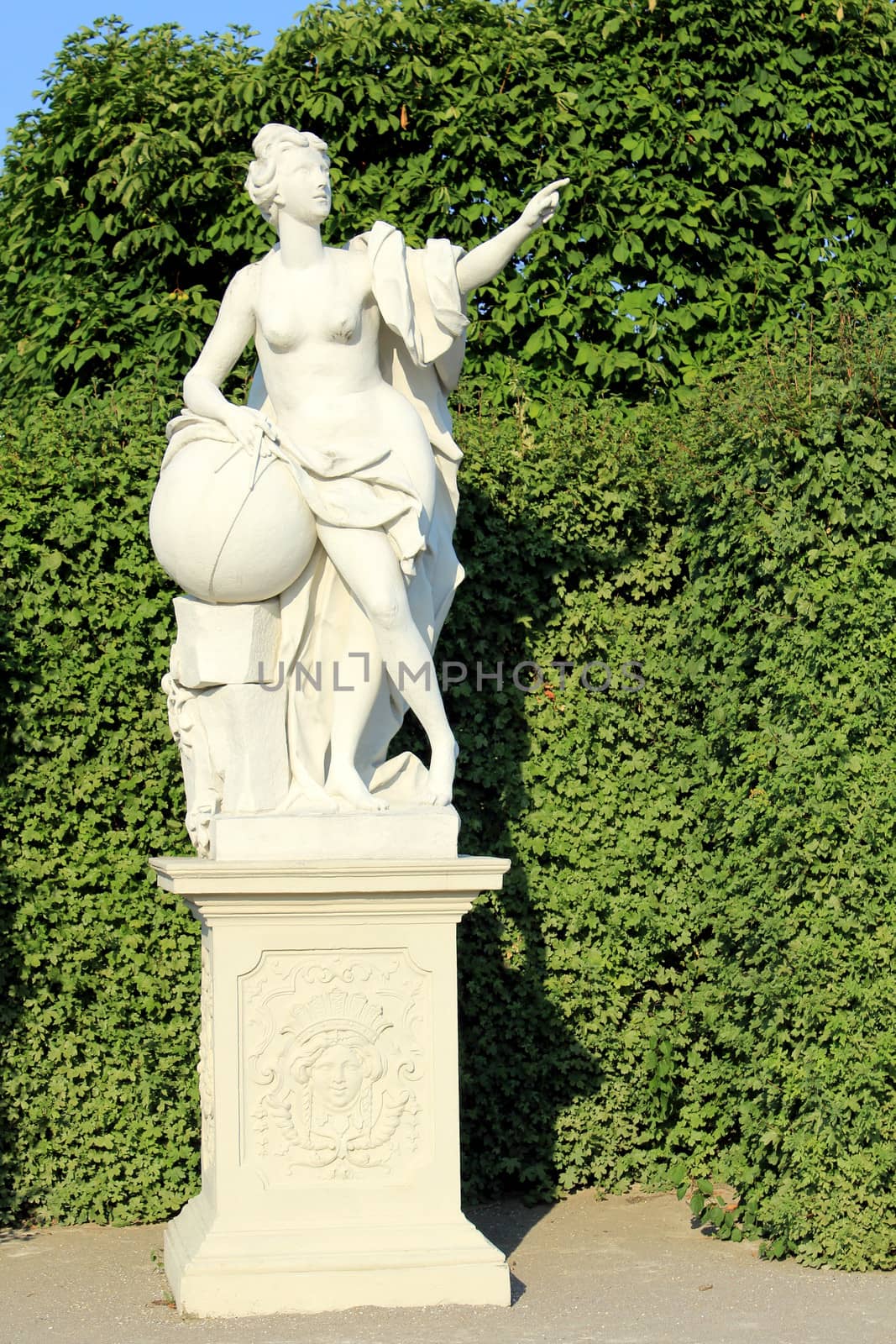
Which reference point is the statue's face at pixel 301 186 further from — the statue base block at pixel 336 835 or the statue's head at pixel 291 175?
the statue base block at pixel 336 835

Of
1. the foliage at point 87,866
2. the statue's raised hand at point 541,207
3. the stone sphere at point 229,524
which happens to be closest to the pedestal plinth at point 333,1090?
the stone sphere at point 229,524

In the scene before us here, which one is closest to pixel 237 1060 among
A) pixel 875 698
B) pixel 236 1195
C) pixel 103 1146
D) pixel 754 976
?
pixel 236 1195

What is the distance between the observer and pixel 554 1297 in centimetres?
512

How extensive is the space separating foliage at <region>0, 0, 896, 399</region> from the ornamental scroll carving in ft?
12.9

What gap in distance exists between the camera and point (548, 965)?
21.1ft

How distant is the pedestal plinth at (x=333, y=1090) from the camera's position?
4.86 metres

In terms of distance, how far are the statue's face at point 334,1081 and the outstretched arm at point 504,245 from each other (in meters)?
2.43

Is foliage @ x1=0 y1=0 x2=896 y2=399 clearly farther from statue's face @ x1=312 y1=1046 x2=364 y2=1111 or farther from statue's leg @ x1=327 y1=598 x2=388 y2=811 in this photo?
statue's face @ x1=312 y1=1046 x2=364 y2=1111

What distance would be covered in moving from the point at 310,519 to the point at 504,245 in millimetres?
1043

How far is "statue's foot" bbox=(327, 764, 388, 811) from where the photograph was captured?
5.16 meters

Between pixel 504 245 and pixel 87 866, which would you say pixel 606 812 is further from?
pixel 504 245

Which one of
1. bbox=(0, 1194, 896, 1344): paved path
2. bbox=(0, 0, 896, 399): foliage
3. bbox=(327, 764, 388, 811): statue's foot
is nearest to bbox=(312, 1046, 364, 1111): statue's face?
bbox=(0, 1194, 896, 1344): paved path

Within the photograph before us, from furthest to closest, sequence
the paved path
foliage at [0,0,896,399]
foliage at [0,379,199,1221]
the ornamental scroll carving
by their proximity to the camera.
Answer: foliage at [0,0,896,399] < foliage at [0,379,199,1221] < the ornamental scroll carving < the paved path

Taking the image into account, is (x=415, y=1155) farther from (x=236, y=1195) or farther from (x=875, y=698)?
(x=875, y=698)
